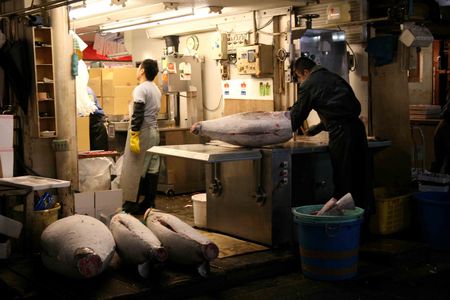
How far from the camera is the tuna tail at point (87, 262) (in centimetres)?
475

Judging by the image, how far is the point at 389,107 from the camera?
25.3 ft

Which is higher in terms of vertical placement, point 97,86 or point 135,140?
point 97,86

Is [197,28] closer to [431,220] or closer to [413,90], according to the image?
[413,90]

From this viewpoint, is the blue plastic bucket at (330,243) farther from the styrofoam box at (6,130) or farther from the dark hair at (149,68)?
the dark hair at (149,68)

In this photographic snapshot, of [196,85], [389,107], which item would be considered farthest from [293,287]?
[196,85]

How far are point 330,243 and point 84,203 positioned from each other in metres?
2.71

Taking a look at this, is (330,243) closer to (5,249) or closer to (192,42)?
(5,249)

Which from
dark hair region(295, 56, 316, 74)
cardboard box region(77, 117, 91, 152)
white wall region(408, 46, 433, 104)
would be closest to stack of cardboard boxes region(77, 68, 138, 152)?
cardboard box region(77, 117, 91, 152)

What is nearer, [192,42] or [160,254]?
[160,254]

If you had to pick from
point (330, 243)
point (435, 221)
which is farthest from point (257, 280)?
point (435, 221)

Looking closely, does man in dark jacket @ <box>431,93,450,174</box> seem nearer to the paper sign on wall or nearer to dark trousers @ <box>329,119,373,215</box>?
the paper sign on wall

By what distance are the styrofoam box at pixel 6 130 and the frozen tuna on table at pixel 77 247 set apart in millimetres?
1064

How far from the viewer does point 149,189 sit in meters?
8.18

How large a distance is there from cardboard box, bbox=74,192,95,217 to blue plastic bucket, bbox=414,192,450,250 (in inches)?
140
